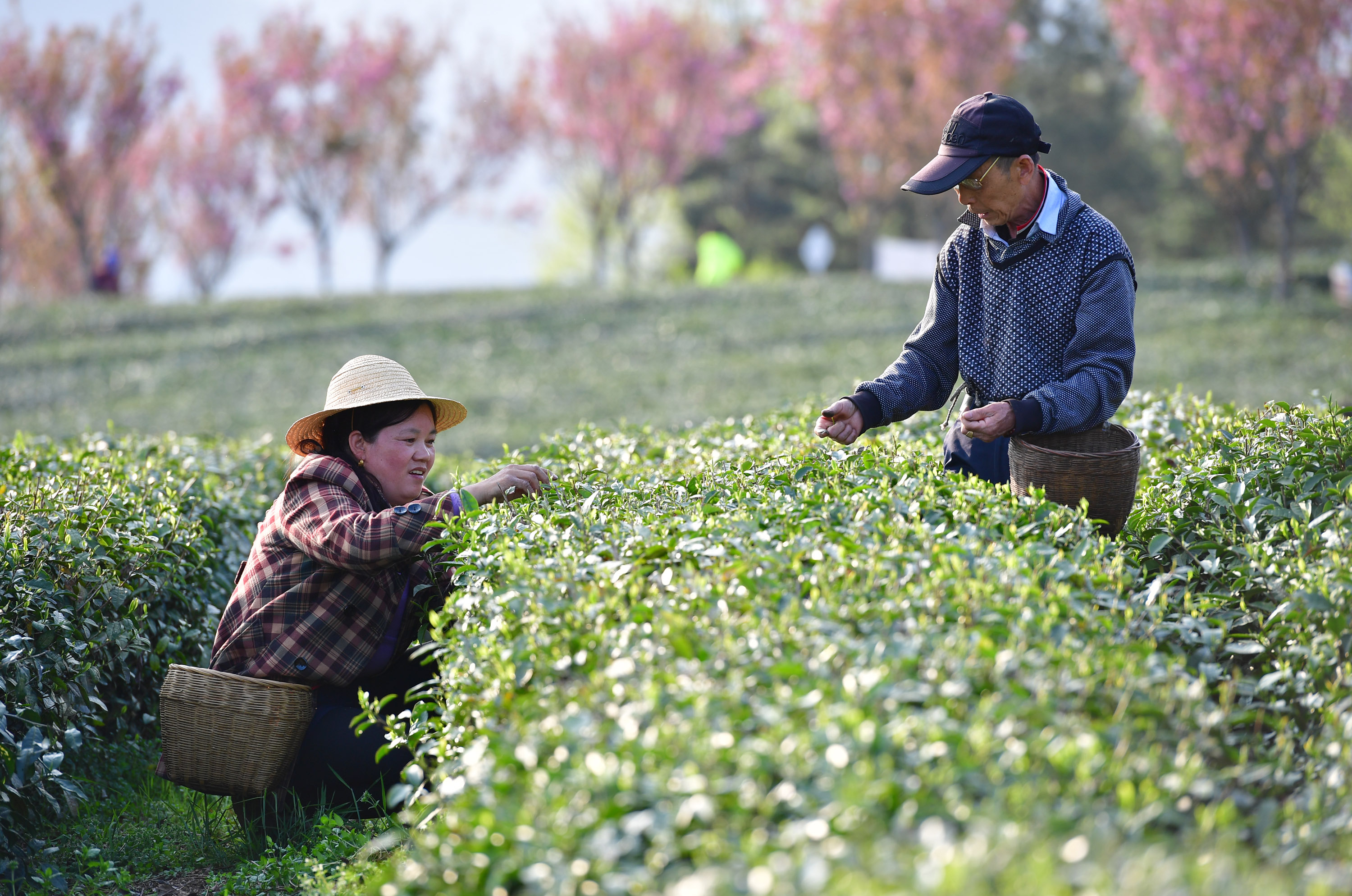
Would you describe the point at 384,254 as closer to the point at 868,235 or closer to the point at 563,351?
the point at 868,235

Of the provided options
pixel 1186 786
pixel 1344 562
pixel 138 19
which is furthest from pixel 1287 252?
pixel 138 19

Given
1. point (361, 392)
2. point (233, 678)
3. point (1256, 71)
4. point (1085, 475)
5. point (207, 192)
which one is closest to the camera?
point (1085, 475)

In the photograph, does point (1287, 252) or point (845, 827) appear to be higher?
point (1287, 252)

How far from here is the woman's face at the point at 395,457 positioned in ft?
12.5

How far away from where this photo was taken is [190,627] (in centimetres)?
448

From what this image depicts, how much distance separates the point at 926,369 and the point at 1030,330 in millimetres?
437

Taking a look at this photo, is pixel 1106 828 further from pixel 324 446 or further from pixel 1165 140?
pixel 1165 140

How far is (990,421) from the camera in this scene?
331 centimetres

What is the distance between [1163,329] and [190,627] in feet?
48.5

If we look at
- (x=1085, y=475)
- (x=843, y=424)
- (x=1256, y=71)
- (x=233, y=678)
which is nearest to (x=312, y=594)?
(x=233, y=678)

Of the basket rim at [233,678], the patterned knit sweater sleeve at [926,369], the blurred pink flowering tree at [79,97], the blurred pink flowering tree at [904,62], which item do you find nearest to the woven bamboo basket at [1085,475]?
the patterned knit sweater sleeve at [926,369]

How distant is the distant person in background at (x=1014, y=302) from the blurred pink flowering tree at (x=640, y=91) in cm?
2543

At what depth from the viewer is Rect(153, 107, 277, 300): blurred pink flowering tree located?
34.7m

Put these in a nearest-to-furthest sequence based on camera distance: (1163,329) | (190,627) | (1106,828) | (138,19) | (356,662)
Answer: (1106,828)
(356,662)
(190,627)
(1163,329)
(138,19)
